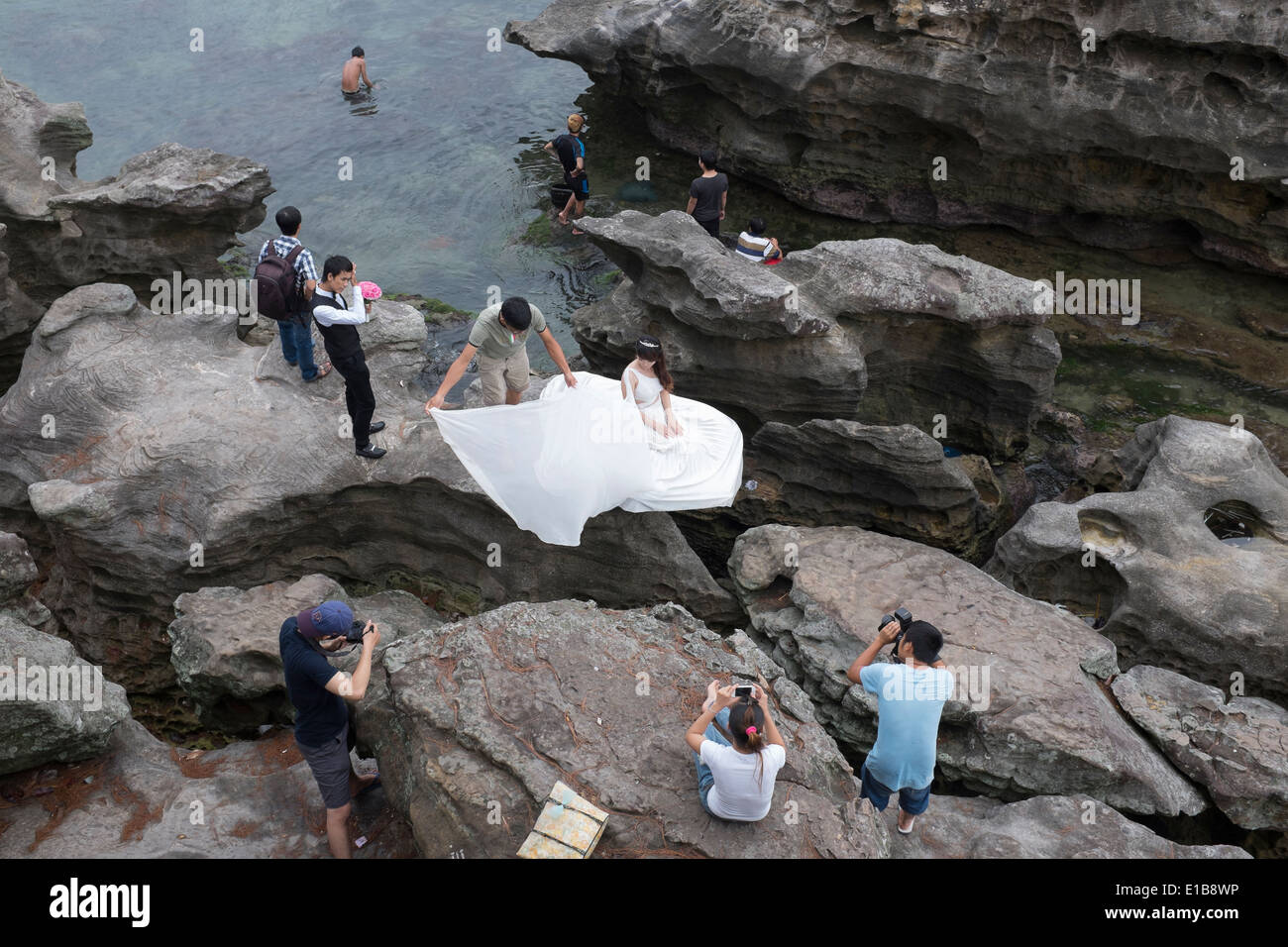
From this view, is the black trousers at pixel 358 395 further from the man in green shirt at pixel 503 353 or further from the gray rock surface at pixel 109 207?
the gray rock surface at pixel 109 207

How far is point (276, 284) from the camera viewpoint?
8406mm

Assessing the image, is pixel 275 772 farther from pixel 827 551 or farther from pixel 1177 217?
pixel 1177 217

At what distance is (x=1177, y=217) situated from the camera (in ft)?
46.4

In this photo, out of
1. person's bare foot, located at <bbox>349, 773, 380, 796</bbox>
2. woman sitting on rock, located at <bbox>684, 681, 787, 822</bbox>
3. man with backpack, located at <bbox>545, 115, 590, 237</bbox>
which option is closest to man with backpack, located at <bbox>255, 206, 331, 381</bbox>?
person's bare foot, located at <bbox>349, 773, 380, 796</bbox>

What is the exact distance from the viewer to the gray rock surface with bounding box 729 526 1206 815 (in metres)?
7.84

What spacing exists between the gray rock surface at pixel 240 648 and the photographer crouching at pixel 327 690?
3.97 feet

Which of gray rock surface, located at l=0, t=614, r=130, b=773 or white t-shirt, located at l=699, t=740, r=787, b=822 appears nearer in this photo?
white t-shirt, located at l=699, t=740, r=787, b=822

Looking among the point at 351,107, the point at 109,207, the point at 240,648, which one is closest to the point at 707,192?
the point at 109,207

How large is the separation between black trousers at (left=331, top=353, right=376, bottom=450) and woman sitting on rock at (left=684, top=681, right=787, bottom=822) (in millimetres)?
4108

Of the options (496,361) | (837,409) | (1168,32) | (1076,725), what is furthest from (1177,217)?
(496,361)

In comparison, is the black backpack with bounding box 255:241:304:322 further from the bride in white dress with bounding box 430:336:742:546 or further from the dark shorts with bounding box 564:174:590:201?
the dark shorts with bounding box 564:174:590:201

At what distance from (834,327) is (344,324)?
5230 millimetres

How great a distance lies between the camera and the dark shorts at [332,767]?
20.1 ft

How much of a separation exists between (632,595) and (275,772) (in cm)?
344
